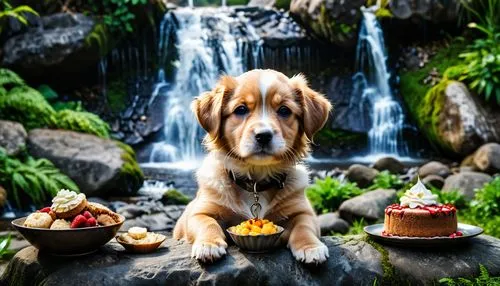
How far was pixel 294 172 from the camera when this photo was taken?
460 centimetres

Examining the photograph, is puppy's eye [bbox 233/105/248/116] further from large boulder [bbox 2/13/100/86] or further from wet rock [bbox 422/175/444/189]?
large boulder [bbox 2/13/100/86]

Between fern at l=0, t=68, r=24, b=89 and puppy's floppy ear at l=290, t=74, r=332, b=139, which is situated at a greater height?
puppy's floppy ear at l=290, t=74, r=332, b=139

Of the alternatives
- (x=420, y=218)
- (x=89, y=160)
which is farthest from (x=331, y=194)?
(x=420, y=218)

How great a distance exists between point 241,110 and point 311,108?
538 mm

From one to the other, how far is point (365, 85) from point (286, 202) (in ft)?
45.8

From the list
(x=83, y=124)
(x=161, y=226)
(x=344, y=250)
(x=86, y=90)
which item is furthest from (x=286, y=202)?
(x=86, y=90)

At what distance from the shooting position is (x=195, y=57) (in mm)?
18000

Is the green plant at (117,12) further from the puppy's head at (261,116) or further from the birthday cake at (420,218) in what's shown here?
the birthday cake at (420,218)

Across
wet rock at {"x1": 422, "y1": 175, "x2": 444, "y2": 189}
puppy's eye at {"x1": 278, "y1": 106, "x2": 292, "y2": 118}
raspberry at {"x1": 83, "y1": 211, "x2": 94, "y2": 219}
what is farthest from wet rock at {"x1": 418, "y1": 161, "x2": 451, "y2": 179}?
raspberry at {"x1": 83, "y1": 211, "x2": 94, "y2": 219}

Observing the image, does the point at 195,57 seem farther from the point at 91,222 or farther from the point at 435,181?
the point at 91,222

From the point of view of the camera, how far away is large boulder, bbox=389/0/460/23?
16.9 metres

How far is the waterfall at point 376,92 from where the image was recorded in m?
16.6

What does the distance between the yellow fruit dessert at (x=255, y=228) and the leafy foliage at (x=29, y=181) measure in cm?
739

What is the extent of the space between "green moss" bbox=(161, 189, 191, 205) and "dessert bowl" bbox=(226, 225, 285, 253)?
25.4 feet
